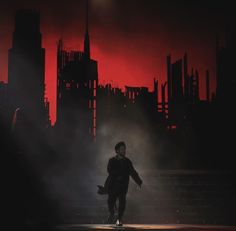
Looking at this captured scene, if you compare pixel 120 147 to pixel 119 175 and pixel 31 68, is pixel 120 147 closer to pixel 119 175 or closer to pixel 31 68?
pixel 119 175

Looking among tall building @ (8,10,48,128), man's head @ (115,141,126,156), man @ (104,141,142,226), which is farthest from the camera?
tall building @ (8,10,48,128)

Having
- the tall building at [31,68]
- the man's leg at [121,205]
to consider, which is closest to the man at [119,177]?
the man's leg at [121,205]

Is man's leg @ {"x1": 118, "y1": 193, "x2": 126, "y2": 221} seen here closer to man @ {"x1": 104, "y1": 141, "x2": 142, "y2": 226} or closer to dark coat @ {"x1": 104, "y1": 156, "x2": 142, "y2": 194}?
man @ {"x1": 104, "y1": 141, "x2": 142, "y2": 226}

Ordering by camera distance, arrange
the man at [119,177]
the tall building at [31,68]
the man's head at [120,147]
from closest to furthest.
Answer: the man's head at [120,147] < the man at [119,177] < the tall building at [31,68]

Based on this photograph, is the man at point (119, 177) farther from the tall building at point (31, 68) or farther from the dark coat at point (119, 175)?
the tall building at point (31, 68)

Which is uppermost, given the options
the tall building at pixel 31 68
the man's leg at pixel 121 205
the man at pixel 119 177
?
the tall building at pixel 31 68

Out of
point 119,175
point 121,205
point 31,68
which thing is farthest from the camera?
point 31,68

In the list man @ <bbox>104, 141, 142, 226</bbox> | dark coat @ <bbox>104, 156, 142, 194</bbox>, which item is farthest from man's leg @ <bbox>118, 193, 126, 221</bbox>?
dark coat @ <bbox>104, 156, 142, 194</bbox>

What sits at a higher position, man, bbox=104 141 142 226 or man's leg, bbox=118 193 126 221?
man, bbox=104 141 142 226

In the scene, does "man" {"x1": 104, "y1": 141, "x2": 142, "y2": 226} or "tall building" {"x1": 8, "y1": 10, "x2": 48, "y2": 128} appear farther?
"tall building" {"x1": 8, "y1": 10, "x2": 48, "y2": 128}

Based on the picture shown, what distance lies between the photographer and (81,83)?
12406 cm

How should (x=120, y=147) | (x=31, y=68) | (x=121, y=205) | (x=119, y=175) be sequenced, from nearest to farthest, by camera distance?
(x=120, y=147)
(x=121, y=205)
(x=119, y=175)
(x=31, y=68)

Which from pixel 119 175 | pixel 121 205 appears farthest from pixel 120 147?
pixel 121 205

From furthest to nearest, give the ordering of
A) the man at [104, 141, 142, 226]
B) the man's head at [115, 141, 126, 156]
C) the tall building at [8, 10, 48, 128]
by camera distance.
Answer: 1. the tall building at [8, 10, 48, 128]
2. the man at [104, 141, 142, 226]
3. the man's head at [115, 141, 126, 156]
